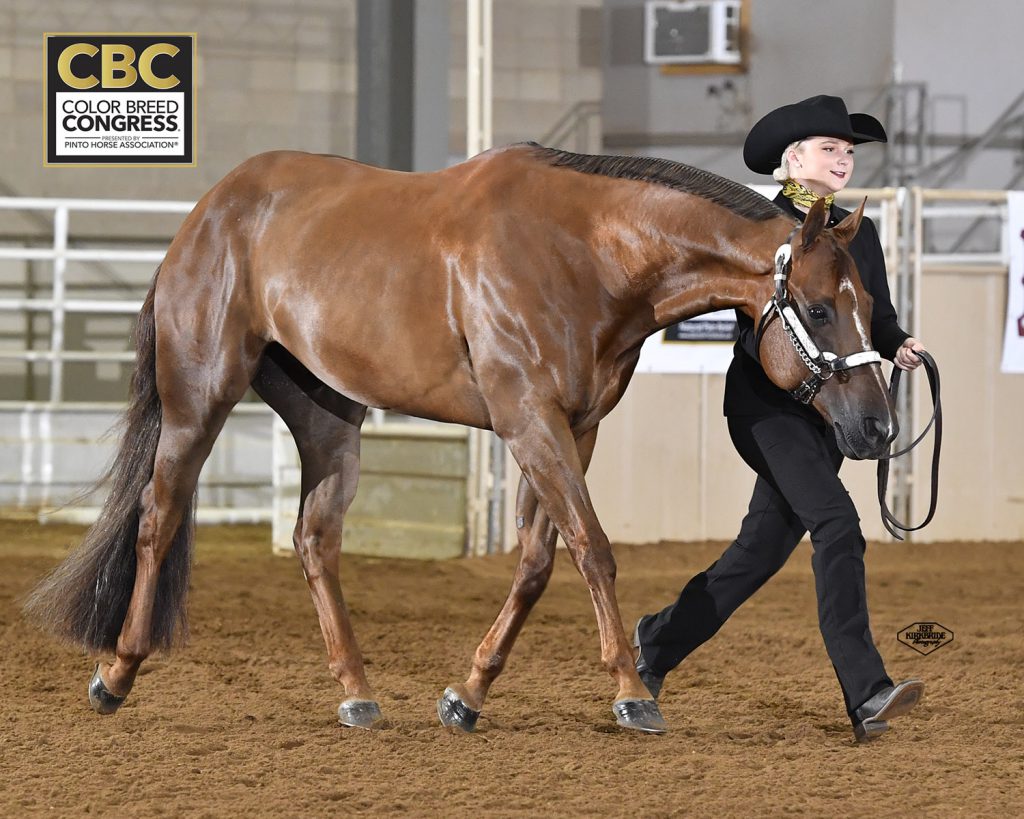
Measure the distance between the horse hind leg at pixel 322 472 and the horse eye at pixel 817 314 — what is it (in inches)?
60.8

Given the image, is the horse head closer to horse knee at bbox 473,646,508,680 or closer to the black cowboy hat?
the black cowboy hat

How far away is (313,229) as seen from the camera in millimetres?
3768

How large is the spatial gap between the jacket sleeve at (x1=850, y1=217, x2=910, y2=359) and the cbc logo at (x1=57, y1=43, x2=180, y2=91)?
260 centimetres

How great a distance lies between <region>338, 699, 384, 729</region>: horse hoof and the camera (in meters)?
3.59

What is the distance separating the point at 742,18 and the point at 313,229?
11146 mm

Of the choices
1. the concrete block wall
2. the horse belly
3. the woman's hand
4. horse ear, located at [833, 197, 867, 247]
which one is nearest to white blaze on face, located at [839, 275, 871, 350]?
horse ear, located at [833, 197, 867, 247]

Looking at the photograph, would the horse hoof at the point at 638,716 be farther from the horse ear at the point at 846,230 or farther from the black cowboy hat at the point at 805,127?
the black cowboy hat at the point at 805,127

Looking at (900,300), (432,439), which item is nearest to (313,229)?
(432,439)

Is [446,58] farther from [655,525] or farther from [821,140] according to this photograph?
[821,140]

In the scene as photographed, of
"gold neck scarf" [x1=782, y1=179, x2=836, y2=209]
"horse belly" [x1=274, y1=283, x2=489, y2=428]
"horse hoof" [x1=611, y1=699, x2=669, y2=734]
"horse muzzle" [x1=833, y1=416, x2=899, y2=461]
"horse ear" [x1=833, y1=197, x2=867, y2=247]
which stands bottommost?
"horse hoof" [x1=611, y1=699, x2=669, y2=734]

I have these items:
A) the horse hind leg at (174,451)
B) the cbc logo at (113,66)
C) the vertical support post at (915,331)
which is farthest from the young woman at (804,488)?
the vertical support post at (915,331)

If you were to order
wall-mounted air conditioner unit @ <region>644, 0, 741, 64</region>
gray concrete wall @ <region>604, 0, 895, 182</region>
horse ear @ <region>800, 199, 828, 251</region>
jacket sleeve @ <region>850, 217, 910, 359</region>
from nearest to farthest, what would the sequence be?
horse ear @ <region>800, 199, 828, 251</region>, jacket sleeve @ <region>850, 217, 910, 359</region>, wall-mounted air conditioner unit @ <region>644, 0, 741, 64</region>, gray concrete wall @ <region>604, 0, 895, 182</region>

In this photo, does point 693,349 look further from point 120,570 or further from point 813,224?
point 813,224

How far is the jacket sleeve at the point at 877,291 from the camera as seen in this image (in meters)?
3.52
